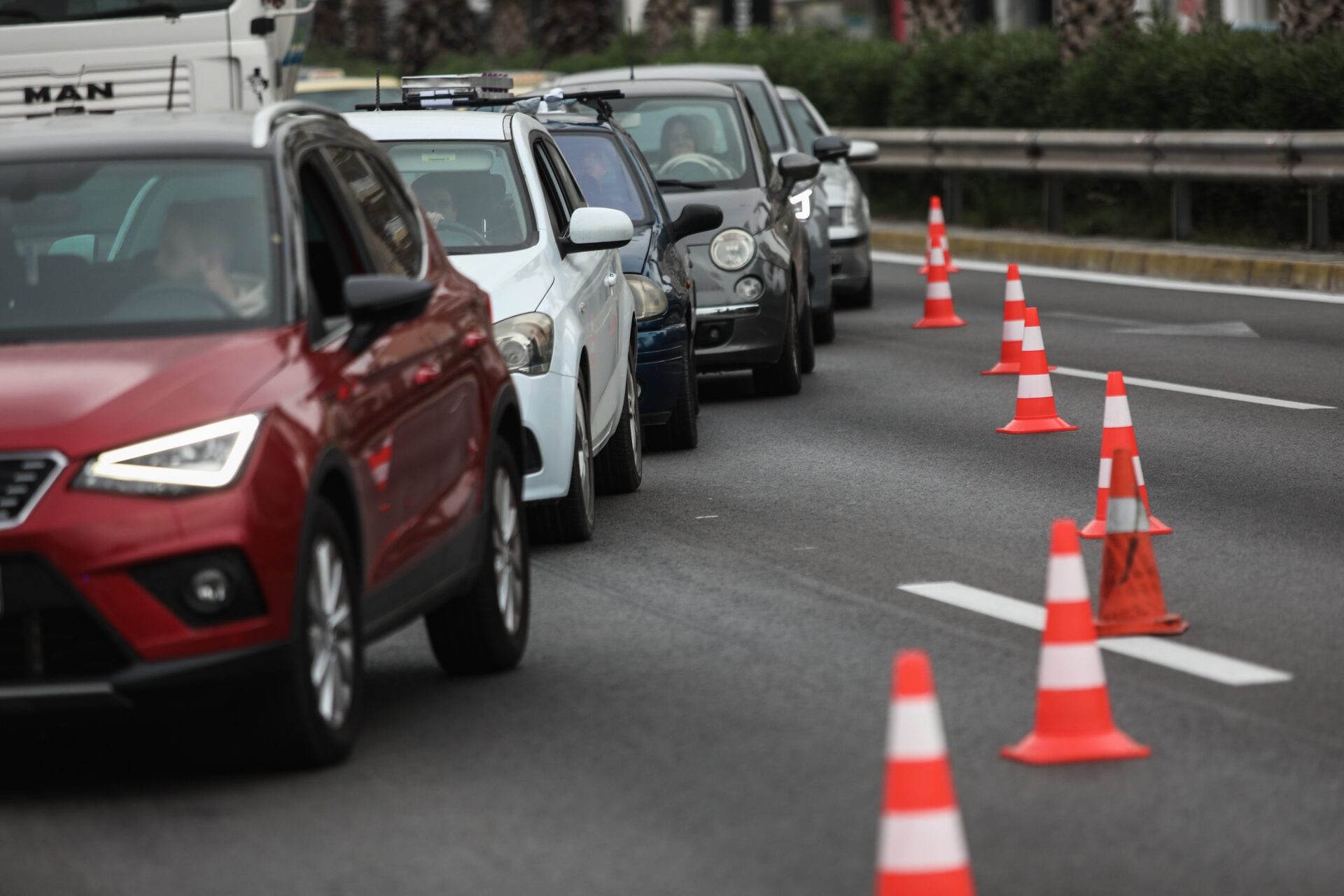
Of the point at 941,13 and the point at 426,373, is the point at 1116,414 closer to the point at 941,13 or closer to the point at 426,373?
the point at 426,373

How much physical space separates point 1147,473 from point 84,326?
589cm

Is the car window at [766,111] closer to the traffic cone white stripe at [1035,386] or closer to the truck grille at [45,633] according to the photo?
the traffic cone white stripe at [1035,386]

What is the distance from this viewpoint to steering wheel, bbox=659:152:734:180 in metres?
14.8

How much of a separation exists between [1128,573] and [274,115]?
110 inches

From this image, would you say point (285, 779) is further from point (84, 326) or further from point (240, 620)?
point (84, 326)

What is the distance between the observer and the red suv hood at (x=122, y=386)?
5.72 metres

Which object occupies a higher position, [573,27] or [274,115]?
[573,27]

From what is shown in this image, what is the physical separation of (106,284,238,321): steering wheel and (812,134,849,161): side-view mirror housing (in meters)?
11.1

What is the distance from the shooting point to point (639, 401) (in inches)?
456

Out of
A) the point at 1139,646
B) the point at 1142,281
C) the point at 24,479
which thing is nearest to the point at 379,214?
the point at 24,479

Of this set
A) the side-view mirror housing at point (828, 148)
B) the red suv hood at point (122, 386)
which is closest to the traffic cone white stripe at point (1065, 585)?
the red suv hood at point (122, 386)

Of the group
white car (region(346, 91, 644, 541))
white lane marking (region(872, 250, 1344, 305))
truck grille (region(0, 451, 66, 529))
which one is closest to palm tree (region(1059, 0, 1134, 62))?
white lane marking (region(872, 250, 1344, 305))

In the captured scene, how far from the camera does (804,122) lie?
20297mm

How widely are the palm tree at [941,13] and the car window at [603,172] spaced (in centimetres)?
2057
